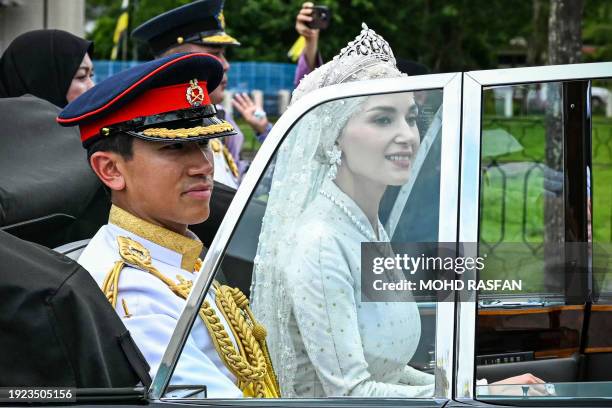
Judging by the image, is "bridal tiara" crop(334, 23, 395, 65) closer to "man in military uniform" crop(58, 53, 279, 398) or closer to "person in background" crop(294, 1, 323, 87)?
"man in military uniform" crop(58, 53, 279, 398)

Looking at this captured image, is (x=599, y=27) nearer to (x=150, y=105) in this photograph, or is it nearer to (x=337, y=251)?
(x=150, y=105)

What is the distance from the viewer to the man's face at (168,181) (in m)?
2.23

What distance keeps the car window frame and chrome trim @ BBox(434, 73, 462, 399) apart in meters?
0.01

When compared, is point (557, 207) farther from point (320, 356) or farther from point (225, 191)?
point (225, 191)

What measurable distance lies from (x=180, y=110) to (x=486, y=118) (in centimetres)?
73

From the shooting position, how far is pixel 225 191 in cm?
331

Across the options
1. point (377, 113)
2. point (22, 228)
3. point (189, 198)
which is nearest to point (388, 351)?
point (377, 113)

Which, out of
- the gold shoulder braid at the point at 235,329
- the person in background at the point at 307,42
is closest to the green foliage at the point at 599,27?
the person in background at the point at 307,42

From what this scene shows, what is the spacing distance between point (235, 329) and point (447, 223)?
21.9 inches

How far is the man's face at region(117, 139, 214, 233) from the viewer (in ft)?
7.31

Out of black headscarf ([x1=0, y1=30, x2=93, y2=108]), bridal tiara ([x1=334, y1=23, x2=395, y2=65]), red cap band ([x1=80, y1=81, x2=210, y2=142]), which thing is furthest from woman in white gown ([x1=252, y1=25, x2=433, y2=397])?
black headscarf ([x1=0, y1=30, x2=93, y2=108])

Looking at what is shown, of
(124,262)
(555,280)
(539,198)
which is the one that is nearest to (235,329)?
(124,262)

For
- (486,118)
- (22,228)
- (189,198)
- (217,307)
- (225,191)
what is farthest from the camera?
(225,191)

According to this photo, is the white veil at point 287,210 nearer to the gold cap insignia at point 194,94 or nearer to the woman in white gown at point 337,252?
the woman in white gown at point 337,252
